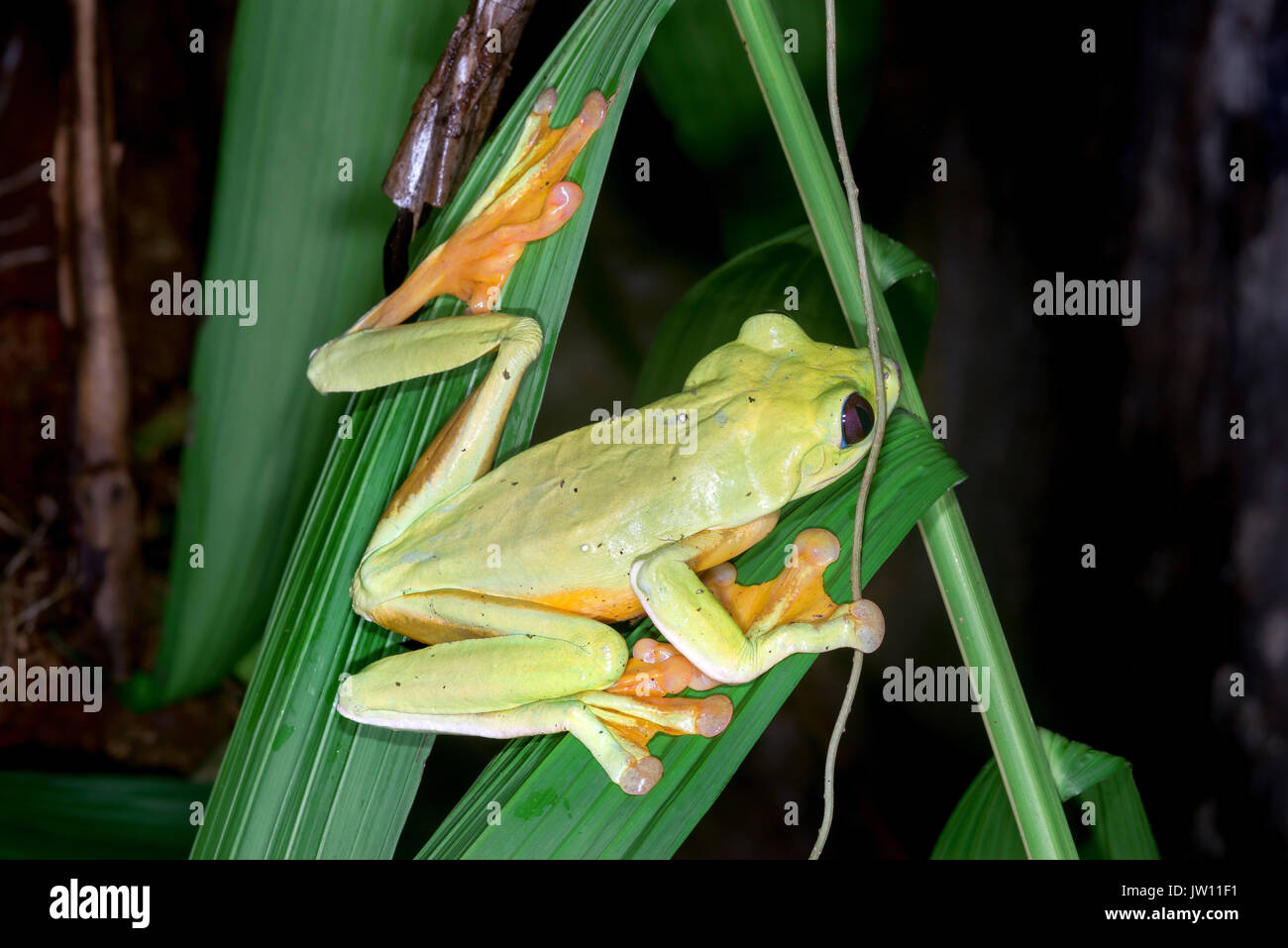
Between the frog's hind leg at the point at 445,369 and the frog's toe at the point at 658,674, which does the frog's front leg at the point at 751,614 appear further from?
the frog's hind leg at the point at 445,369

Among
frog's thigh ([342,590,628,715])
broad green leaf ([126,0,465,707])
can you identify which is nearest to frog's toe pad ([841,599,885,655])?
frog's thigh ([342,590,628,715])

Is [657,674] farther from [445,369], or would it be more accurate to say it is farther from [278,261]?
[278,261]

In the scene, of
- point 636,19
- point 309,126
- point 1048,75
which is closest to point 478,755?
point 309,126

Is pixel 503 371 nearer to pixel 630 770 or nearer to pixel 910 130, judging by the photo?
pixel 630 770

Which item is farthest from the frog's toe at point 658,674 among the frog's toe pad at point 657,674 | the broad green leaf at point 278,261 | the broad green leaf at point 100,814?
the broad green leaf at point 100,814

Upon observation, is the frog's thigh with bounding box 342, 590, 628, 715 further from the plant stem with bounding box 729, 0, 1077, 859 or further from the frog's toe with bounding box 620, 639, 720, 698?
the plant stem with bounding box 729, 0, 1077, 859

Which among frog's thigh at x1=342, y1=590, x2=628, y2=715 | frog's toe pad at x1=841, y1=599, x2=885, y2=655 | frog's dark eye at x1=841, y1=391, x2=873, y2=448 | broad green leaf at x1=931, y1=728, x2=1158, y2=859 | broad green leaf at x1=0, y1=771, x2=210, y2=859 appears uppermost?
frog's dark eye at x1=841, y1=391, x2=873, y2=448

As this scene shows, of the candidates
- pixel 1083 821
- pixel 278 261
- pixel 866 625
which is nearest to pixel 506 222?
pixel 278 261
